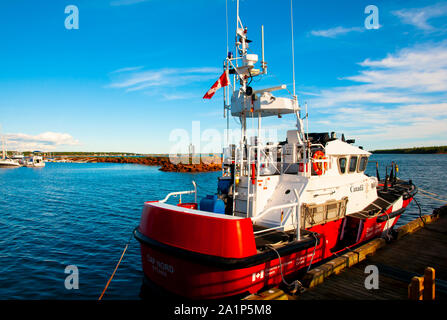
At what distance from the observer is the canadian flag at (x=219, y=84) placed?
302 inches

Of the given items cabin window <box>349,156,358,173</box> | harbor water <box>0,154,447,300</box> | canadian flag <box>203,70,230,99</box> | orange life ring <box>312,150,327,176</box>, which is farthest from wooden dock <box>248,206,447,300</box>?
canadian flag <box>203,70,230,99</box>

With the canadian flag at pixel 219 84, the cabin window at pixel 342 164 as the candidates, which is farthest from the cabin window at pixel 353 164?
the canadian flag at pixel 219 84

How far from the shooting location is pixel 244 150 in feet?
25.5

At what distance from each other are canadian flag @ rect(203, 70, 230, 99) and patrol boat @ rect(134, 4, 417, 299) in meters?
0.03

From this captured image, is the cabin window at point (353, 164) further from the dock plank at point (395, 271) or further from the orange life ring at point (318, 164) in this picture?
the dock plank at point (395, 271)

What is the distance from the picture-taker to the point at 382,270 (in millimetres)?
6652

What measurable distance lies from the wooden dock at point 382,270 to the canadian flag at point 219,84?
17.7 feet

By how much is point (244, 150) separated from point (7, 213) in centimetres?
1723

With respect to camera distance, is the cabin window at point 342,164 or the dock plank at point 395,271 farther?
Answer: the cabin window at point 342,164

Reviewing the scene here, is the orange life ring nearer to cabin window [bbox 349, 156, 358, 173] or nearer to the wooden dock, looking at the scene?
cabin window [bbox 349, 156, 358, 173]

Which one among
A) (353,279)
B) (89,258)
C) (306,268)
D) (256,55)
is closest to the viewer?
(353,279)
